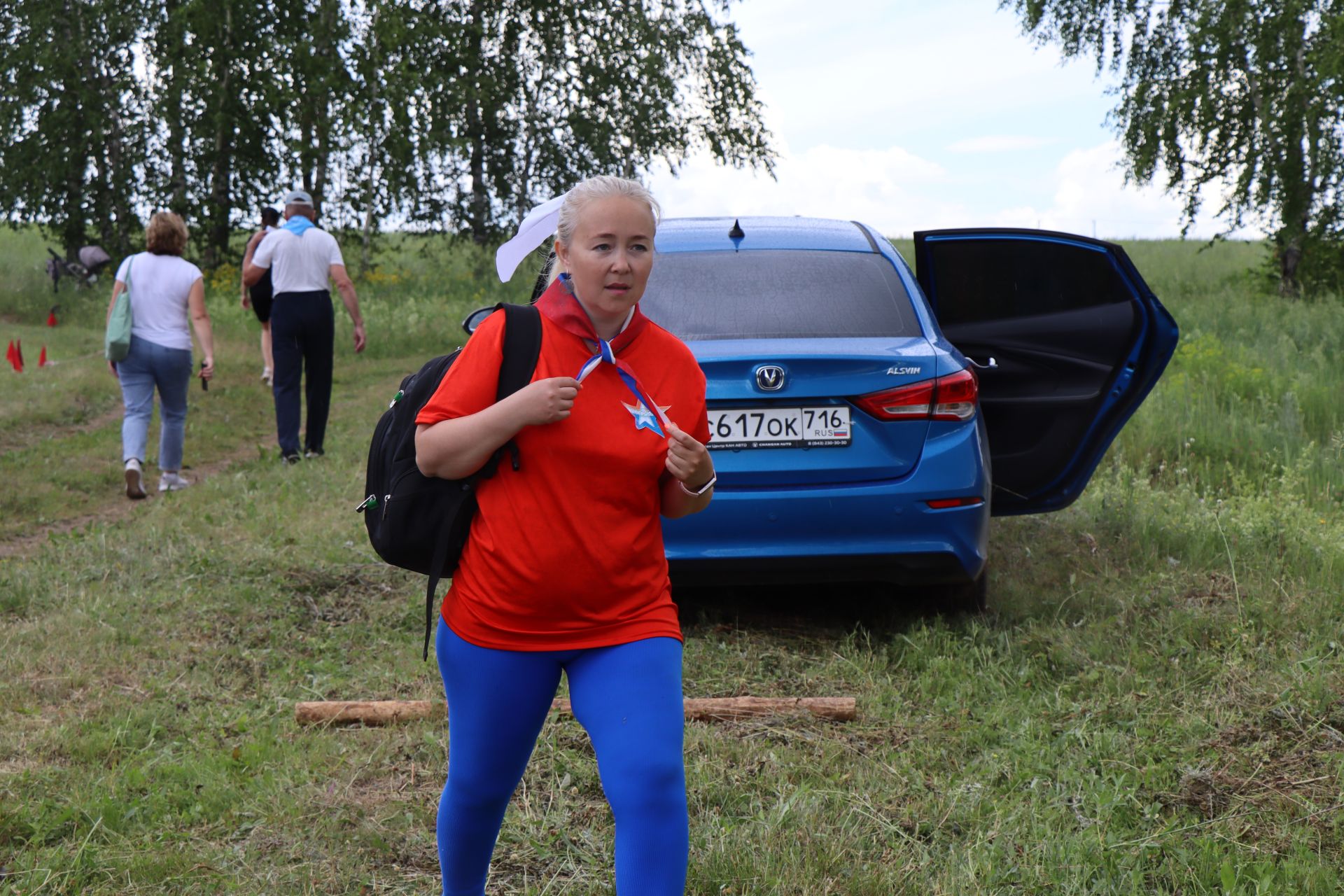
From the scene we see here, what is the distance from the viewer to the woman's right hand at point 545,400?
2289mm

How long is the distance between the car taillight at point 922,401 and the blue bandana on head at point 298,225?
6268 mm

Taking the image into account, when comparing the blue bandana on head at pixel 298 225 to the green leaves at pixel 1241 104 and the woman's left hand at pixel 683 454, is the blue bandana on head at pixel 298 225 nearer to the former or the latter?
the woman's left hand at pixel 683 454

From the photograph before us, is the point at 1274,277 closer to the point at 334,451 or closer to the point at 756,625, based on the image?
the point at 334,451

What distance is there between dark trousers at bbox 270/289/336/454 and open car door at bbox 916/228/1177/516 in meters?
5.61

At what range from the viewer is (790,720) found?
176 inches

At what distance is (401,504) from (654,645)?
0.57 meters

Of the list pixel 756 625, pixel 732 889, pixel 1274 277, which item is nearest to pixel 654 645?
pixel 732 889

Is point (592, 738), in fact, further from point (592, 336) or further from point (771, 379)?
point (771, 379)

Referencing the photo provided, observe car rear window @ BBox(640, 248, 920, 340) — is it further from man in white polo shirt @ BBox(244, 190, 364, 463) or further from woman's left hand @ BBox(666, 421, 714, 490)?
man in white polo shirt @ BBox(244, 190, 364, 463)

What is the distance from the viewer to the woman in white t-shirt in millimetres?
8930

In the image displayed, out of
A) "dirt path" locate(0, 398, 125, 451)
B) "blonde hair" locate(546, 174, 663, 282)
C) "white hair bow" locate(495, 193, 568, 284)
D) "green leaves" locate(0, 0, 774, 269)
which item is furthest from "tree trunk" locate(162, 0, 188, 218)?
"blonde hair" locate(546, 174, 663, 282)

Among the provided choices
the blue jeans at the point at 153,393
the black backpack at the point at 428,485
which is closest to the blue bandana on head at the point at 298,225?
the blue jeans at the point at 153,393

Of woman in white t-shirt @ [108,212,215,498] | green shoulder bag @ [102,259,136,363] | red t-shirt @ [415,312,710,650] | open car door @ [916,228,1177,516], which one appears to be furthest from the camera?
woman in white t-shirt @ [108,212,215,498]

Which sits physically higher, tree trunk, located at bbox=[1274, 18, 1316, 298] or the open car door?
tree trunk, located at bbox=[1274, 18, 1316, 298]
